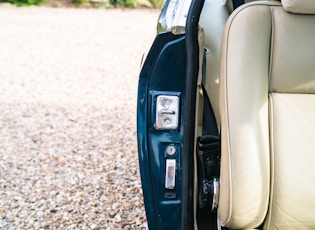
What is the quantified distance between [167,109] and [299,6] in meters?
0.58

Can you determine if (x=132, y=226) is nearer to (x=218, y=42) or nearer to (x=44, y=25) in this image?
(x=218, y=42)

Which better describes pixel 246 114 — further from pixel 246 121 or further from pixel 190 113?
pixel 190 113

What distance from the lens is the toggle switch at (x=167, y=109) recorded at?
198cm

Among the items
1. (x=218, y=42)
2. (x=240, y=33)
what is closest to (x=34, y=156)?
(x=218, y=42)

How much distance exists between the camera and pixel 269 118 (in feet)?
6.10

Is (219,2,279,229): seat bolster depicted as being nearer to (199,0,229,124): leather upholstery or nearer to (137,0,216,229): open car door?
(137,0,216,229): open car door

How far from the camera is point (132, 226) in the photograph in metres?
3.04

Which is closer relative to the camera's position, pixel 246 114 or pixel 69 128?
pixel 246 114

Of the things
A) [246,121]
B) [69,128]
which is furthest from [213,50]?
[69,128]

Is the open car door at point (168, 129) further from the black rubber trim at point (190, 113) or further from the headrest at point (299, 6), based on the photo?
the headrest at point (299, 6)

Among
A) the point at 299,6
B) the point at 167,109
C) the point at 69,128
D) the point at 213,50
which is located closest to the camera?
the point at 299,6

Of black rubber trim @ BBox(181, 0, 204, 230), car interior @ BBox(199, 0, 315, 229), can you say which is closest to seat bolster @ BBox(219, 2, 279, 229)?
car interior @ BBox(199, 0, 315, 229)

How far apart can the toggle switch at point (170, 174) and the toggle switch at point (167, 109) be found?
14 cm

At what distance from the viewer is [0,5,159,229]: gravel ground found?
→ 3211 millimetres
